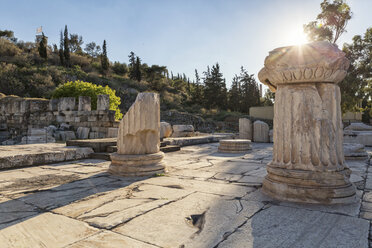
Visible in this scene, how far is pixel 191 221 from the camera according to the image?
1.96 metres

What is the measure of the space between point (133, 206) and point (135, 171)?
1436 millimetres

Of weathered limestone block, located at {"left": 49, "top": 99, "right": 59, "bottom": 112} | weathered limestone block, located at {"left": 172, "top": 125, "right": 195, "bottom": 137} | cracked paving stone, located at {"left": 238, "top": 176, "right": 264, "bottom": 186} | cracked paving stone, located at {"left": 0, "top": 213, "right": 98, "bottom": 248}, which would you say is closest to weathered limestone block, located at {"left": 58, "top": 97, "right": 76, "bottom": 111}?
weathered limestone block, located at {"left": 49, "top": 99, "right": 59, "bottom": 112}

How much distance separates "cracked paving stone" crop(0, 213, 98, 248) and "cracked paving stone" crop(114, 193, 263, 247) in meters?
0.28

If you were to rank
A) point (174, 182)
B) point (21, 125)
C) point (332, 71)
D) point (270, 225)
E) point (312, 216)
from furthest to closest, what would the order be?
point (21, 125) → point (174, 182) → point (332, 71) → point (312, 216) → point (270, 225)

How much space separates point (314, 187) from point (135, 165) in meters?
2.43

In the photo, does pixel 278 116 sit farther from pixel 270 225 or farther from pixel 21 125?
pixel 21 125

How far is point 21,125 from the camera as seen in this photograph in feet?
38.1

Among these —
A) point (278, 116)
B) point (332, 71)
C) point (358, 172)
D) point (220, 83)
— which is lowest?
point (358, 172)

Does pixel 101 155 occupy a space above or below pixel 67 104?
below

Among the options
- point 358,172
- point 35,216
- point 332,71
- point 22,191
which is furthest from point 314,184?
point 22,191

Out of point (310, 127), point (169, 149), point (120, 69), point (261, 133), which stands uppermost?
point (120, 69)

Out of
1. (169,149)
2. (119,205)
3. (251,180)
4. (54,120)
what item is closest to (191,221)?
(119,205)

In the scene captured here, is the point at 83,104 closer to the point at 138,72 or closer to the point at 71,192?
the point at 71,192

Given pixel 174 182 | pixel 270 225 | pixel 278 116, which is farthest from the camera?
pixel 174 182
